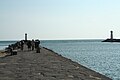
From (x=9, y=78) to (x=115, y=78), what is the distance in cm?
748

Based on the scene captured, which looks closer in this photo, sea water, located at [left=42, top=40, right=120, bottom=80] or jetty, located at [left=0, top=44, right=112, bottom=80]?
jetty, located at [left=0, top=44, right=112, bottom=80]

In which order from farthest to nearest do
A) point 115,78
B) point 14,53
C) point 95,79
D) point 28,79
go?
point 14,53 → point 115,78 → point 95,79 → point 28,79

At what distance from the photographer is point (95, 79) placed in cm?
1379

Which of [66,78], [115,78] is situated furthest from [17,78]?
[115,78]

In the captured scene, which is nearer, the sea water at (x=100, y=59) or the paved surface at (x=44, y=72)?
the paved surface at (x=44, y=72)

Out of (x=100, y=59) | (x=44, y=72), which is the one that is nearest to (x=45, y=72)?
(x=44, y=72)

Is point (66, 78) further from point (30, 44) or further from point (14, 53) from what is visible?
point (30, 44)

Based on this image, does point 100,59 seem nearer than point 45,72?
No

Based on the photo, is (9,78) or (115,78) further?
(115,78)

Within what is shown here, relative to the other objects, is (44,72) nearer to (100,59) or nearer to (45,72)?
(45,72)

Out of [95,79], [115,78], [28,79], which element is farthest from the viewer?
[115,78]

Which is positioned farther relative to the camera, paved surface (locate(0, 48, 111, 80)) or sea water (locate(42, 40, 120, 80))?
sea water (locate(42, 40, 120, 80))

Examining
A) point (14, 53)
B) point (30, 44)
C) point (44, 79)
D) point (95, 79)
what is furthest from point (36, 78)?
point (30, 44)

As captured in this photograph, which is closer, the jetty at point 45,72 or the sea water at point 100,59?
the jetty at point 45,72
